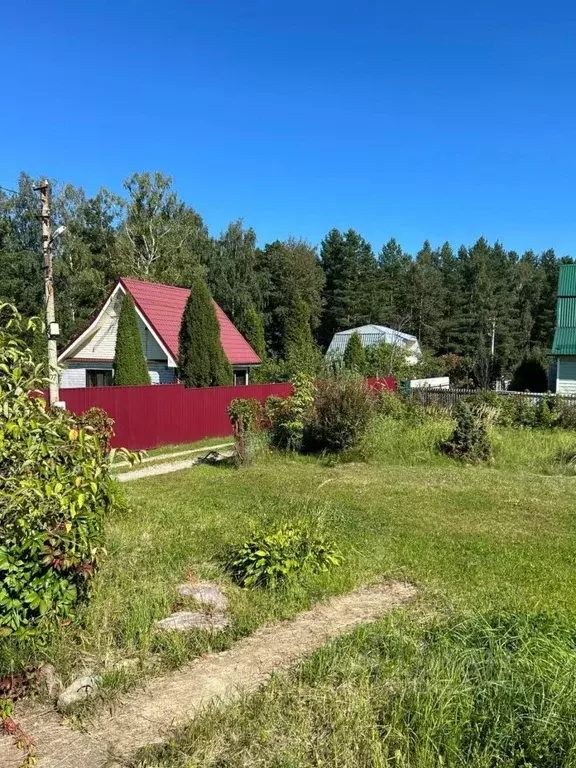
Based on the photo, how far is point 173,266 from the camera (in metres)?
37.2

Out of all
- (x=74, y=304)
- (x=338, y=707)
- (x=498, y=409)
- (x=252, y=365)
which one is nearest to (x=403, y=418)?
(x=498, y=409)

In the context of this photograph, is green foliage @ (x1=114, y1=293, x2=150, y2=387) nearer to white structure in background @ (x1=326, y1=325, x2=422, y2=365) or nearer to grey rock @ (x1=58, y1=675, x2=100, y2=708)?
grey rock @ (x1=58, y1=675, x2=100, y2=708)

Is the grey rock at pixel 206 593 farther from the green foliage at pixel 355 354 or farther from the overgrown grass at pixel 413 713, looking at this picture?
the green foliage at pixel 355 354

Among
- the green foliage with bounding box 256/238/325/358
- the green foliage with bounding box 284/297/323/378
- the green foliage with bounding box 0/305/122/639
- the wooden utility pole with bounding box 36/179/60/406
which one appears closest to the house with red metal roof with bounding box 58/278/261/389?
the green foliage with bounding box 284/297/323/378

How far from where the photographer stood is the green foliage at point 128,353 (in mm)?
19125

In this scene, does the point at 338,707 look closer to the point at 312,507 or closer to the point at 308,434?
the point at 312,507

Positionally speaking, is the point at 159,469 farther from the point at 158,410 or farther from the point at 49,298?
the point at 49,298

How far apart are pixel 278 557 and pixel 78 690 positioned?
1.85 m

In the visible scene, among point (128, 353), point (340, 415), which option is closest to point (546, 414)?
point (340, 415)

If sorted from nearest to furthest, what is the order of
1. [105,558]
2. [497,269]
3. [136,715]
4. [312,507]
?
[136,715] < [105,558] < [312,507] < [497,269]

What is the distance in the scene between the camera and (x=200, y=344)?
18.9 metres

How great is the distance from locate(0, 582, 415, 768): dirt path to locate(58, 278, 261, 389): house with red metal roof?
17406 millimetres

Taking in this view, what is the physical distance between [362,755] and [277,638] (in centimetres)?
131

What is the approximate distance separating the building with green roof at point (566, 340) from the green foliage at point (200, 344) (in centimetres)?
1333
